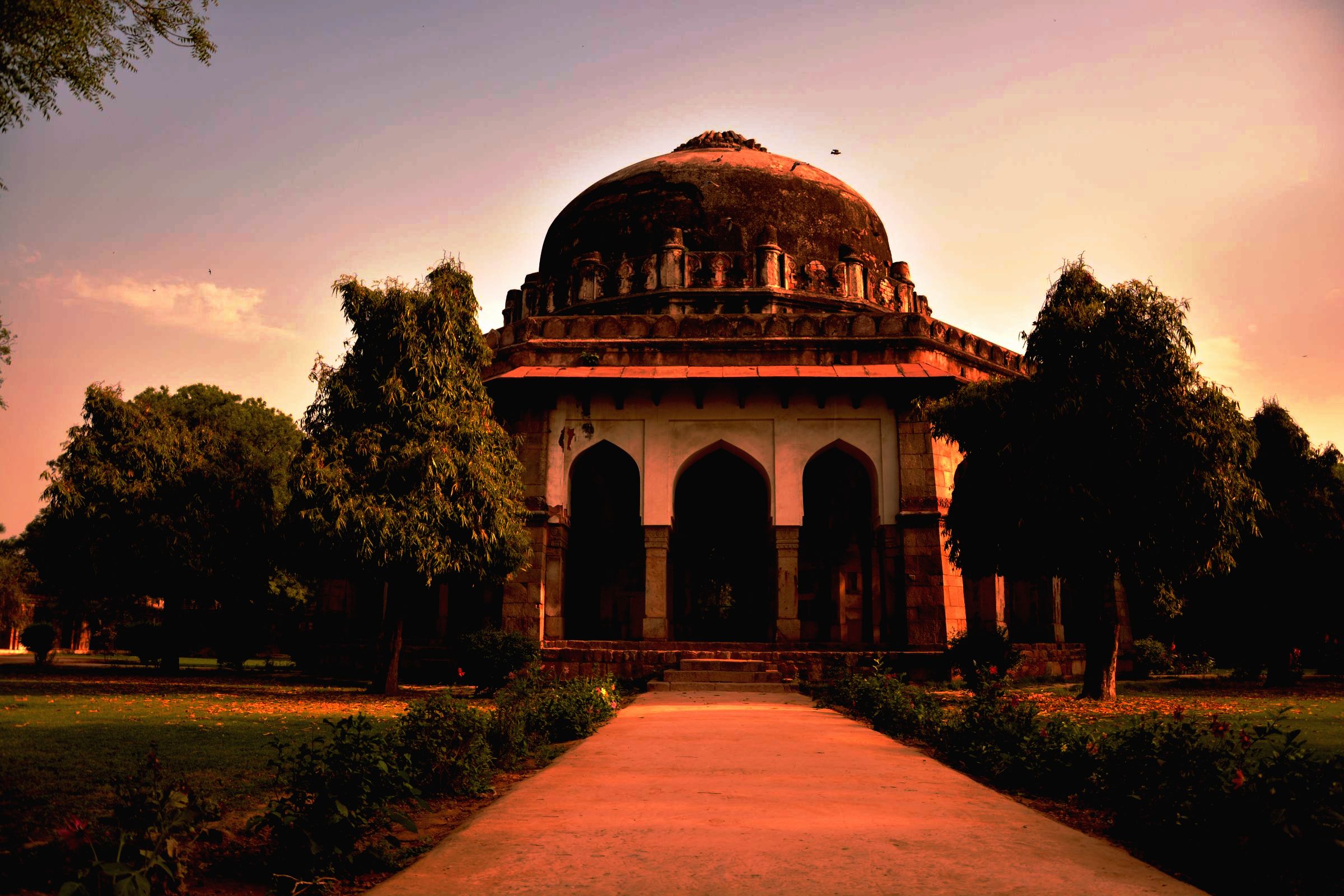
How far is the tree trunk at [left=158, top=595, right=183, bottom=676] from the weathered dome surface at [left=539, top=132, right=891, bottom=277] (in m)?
10.4

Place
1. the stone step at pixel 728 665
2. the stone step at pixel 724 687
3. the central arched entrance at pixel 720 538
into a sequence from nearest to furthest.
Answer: the stone step at pixel 724 687
the stone step at pixel 728 665
the central arched entrance at pixel 720 538

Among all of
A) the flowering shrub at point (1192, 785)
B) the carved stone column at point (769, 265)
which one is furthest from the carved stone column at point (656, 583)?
the flowering shrub at point (1192, 785)

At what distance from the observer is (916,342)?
17.8 meters

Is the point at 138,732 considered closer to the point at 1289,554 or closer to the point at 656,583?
the point at 656,583

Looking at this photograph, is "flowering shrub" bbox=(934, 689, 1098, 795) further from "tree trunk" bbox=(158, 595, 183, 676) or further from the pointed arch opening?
"tree trunk" bbox=(158, 595, 183, 676)

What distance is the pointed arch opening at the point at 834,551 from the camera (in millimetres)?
21062

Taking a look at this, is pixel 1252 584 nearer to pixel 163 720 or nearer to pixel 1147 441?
pixel 1147 441

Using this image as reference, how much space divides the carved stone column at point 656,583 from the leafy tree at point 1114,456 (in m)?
6.09

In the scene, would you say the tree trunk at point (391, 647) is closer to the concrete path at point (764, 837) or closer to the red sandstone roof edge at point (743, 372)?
the red sandstone roof edge at point (743, 372)

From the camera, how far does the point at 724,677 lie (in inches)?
580

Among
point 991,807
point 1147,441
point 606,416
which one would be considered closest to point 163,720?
point 991,807

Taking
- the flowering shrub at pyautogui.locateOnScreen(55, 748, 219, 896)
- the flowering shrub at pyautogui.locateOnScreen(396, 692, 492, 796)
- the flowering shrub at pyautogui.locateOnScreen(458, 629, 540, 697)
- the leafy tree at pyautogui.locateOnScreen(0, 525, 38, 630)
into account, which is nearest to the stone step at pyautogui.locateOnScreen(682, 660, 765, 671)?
the flowering shrub at pyautogui.locateOnScreen(458, 629, 540, 697)

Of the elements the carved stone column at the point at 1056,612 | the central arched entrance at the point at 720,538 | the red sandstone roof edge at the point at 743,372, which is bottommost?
the carved stone column at the point at 1056,612

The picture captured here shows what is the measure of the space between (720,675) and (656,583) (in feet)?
9.00
